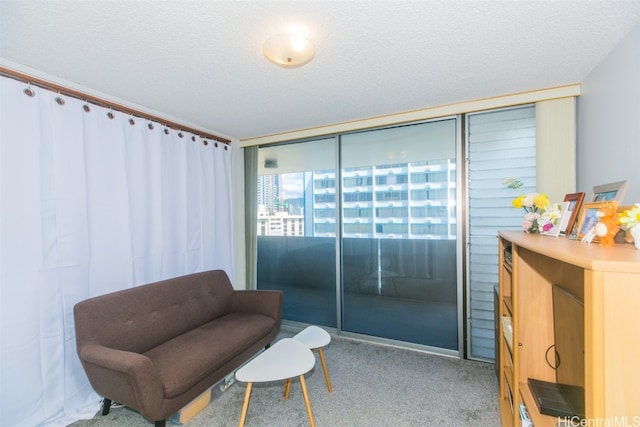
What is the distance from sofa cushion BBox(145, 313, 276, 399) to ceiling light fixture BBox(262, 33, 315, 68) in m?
2.07

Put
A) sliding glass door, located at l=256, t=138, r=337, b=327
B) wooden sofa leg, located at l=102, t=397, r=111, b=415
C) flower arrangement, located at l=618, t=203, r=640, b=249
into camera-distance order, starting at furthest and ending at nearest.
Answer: sliding glass door, located at l=256, t=138, r=337, b=327 < wooden sofa leg, located at l=102, t=397, r=111, b=415 < flower arrangement, located at l=618, t=203, r=640, b=249

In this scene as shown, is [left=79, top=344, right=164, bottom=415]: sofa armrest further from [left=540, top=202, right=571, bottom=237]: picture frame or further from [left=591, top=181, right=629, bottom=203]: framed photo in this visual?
[left=591, top=181, right=629, bottom=203]: framed photo

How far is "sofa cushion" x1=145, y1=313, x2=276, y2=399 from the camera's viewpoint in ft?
5.92

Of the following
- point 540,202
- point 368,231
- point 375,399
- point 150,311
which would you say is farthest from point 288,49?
point 375,399

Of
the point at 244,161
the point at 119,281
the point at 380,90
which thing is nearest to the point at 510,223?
the point at 380,90

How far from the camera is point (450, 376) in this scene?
246cm

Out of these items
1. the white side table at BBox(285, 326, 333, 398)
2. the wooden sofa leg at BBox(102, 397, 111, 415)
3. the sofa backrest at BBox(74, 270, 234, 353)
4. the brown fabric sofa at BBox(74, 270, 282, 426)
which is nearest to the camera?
the brown fabric sofa at BBox(74, 270, 282, 426)

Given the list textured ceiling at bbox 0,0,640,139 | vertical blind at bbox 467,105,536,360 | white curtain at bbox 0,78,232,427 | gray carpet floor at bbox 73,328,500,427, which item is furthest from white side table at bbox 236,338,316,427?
textured ceiling at bbox 0,0,640,139

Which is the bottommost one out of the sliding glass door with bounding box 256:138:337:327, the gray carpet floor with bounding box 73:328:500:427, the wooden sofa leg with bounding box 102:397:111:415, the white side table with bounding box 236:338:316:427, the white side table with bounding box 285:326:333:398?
the gray carpet floor with bounding box 73:328:500:427

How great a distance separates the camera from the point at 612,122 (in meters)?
1.80

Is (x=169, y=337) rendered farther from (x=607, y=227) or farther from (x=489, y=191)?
(x=489, y=191)

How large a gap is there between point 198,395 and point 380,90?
2692mm

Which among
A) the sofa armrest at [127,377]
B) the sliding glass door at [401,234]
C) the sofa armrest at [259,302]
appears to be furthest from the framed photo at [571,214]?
the sofa armrest at [127,377]

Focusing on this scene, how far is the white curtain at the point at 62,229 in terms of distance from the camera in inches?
70.6
